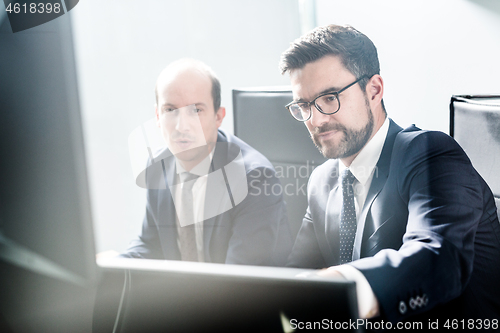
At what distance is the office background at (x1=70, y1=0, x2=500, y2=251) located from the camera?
1111 mm

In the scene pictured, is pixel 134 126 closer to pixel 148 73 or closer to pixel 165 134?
pixel 148 73

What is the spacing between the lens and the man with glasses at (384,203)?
0.42 metres

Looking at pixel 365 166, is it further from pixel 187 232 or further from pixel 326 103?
pixel 187 232

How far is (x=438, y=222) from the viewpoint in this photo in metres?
0.62

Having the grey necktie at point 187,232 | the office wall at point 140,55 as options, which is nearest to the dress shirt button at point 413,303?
the grey necktie at point 187,232

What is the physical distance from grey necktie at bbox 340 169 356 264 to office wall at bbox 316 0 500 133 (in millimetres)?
510

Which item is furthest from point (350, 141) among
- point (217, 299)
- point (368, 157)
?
point (217, 299)

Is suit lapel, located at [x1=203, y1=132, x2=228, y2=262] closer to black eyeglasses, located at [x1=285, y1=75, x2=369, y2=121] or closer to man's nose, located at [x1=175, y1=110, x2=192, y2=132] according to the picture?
man's nose, located at [x1=175, y1=110, x2=192, y2=132]

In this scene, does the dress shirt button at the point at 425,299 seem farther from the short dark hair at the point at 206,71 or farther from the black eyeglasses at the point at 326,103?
the short dark hair at the point at 206,71

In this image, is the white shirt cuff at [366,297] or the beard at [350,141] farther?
the beard at [350,141]

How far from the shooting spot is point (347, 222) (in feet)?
2.86

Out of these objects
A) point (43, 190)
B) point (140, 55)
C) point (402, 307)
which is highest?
point (140, 55)

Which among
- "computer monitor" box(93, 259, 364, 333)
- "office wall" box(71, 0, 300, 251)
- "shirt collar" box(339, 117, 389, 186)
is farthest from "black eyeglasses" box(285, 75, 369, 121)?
"office wall" box(71, 0, 300, 251)

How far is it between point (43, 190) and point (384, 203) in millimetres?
661
